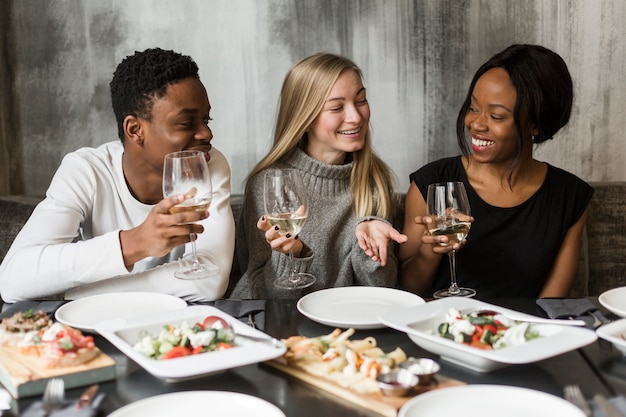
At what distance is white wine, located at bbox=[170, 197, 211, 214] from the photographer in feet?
6.18

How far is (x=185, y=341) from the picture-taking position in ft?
4.75

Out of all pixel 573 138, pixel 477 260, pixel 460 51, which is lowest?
pixel 477 260

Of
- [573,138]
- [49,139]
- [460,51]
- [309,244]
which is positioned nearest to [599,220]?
[573,138]

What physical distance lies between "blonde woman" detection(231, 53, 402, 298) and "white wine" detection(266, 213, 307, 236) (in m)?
0.43

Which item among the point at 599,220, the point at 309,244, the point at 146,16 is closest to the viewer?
the point at 309,244

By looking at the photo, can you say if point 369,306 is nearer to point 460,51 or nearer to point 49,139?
point 460,51

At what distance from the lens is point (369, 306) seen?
1.87 metres

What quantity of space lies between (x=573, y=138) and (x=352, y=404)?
257cm

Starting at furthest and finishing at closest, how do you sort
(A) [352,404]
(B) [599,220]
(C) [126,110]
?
(B) [599,220], (C) [126,110], (A) [352,404]

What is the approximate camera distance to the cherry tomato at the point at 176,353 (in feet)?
4.61

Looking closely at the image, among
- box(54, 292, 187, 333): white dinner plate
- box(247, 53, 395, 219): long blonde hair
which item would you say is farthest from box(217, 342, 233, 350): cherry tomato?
→ box(247, 53, 395, 219): long blonde hair

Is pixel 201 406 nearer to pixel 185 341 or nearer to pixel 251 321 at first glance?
pixel 185 341

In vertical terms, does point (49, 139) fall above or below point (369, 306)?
above

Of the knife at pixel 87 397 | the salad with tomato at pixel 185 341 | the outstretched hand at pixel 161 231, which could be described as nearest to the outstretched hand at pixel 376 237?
the outstretched hand at pixel 161 231
